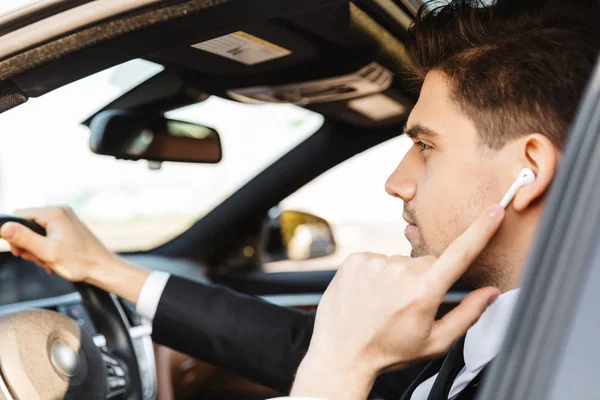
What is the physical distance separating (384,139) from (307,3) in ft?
6.24

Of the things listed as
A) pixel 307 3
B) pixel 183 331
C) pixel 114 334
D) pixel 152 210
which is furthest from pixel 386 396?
pixel 152 210

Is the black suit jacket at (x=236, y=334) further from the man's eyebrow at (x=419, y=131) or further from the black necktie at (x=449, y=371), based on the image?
the man's eyebrow at (x=419, y=131)

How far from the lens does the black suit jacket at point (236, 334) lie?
7.11 feet

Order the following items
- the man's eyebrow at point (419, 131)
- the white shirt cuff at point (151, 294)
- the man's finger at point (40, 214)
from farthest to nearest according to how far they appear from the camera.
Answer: the white shirt cuff at point (151, 294) → the man's finger at point (40, 214) → the man's eyebrow at point (419, 131)

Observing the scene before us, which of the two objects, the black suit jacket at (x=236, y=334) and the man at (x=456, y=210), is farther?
the black suit jacket at (x=236, y=334)

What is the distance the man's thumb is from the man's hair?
3.40ft

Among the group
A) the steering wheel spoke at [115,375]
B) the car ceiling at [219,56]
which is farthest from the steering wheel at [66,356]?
the car ceiling at [219,56]

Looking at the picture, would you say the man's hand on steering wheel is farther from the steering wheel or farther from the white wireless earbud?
the white wireless earbud

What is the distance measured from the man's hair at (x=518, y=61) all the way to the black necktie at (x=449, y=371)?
1.38 feet

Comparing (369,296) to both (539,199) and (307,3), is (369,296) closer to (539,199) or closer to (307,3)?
(539,199)

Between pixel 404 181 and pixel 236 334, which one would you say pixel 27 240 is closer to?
pixel 236 334

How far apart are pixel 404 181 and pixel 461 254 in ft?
1.46

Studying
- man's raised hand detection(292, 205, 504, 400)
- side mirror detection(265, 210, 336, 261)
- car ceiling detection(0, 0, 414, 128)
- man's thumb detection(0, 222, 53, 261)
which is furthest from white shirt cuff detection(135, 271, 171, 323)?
side mirror detection(265, 210, 336, 261)

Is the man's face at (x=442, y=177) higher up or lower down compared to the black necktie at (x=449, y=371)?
higher up
